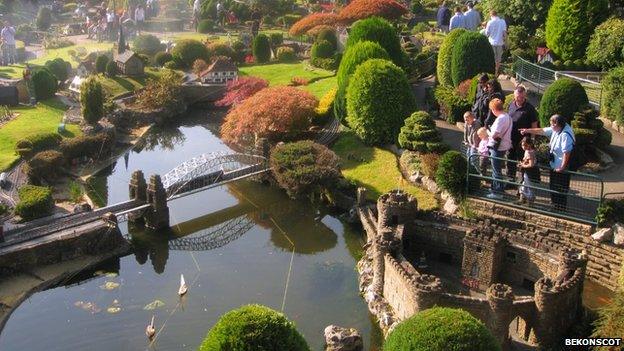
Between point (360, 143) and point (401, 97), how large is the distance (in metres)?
3.35

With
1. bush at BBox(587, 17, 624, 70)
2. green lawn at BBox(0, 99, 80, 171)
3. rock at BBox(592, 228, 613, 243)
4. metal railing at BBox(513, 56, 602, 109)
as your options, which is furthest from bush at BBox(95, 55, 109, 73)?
rock at BBox(592, 228, 613, 243)

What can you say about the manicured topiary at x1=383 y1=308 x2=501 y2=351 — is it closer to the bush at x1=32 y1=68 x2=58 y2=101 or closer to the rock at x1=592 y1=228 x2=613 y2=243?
the rock at x1=592 y1=228 x2=613 y2=243

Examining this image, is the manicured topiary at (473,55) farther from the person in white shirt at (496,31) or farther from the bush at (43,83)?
the bush at (43,83)

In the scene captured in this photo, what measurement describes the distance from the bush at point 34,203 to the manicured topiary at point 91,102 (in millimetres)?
11456

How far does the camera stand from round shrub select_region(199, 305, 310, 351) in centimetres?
1570

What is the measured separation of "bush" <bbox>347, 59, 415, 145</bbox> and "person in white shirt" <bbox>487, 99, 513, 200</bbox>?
10632mm

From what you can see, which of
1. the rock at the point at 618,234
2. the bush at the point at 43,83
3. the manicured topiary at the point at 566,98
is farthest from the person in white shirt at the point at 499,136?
the bush at the point at 43,83

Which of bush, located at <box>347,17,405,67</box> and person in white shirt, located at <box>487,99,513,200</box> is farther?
bush, located at <box>347,17,405,67</box>

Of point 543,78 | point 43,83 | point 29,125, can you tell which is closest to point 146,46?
point 43,83

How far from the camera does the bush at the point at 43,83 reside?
4628 centimetres

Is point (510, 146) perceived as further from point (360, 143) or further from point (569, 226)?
point (360, 143)

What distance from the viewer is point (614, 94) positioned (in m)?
30.0

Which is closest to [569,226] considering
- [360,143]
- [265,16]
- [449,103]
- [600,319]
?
[600,319]

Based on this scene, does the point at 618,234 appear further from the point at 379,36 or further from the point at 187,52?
the point at 187,52
